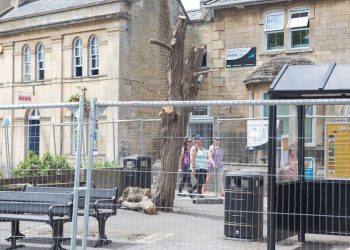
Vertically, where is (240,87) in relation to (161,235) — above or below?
above

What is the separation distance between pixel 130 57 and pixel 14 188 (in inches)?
542

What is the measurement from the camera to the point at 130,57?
86.8 feet

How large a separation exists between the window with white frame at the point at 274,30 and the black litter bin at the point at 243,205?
15421mm

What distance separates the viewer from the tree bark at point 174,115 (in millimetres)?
13812

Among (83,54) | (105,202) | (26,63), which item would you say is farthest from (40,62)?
(105,202)

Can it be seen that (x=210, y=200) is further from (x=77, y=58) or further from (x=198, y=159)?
(x=77, y=58)

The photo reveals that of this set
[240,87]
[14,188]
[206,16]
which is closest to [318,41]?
[240,87]

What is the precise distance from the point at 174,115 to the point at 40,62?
1743 cm

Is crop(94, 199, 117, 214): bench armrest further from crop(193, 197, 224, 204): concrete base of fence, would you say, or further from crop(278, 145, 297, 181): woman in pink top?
crop(193, 197, 224, 204): concrete base of fence

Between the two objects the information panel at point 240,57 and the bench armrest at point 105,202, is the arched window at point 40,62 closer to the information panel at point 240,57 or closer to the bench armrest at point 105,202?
the information panel at point 240,57

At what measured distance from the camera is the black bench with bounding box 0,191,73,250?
8.67 metres

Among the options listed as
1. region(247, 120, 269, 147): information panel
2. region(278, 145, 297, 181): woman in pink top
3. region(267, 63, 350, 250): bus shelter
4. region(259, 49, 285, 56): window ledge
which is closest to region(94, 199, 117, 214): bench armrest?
region(267, 63, 350, 250): bus shelter

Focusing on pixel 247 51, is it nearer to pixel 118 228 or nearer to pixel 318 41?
pixel 318 41

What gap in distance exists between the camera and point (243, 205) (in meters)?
9.97
